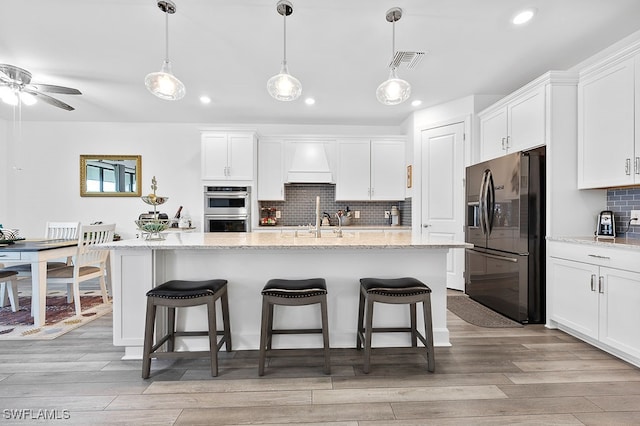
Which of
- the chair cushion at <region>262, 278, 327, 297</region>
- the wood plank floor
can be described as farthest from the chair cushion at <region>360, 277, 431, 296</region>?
the wood plank floor

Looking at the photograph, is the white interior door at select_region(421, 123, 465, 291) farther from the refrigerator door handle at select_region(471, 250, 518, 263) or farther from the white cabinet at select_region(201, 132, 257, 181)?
the white cabinet at select_region(201, 132, 257, 181)

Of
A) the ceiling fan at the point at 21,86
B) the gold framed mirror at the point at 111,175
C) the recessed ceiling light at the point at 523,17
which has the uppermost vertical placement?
the recessed ceiling light at the point at 523,17

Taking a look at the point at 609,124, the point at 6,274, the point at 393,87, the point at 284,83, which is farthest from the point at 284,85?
the point at 6,274

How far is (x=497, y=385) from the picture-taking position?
1877 mm

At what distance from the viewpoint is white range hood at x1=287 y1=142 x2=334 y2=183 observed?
4879 millimetres

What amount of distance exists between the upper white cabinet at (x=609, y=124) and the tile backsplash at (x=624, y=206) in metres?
0.33

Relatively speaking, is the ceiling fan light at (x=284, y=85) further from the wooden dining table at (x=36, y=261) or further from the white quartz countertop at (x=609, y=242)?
the wooden dining table at (x=36, y=261)

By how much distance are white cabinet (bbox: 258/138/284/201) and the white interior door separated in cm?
221

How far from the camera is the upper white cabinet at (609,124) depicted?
2324mm

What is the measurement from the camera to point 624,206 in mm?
2711

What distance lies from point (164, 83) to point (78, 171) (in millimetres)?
4256

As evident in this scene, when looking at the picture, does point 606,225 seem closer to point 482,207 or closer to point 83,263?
point 482,207

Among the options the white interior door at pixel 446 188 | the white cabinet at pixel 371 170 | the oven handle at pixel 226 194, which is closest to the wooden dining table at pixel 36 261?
the oven handle at pixel 226 194

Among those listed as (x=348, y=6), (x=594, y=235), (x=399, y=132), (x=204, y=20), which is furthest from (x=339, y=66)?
(x=594, y=235)
